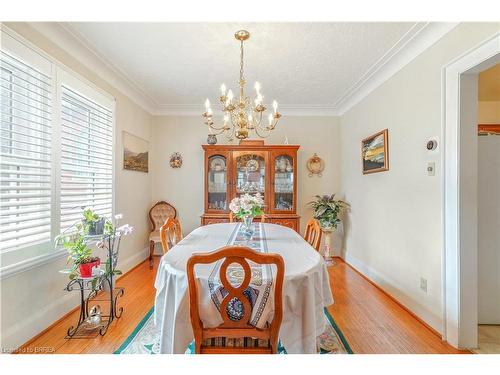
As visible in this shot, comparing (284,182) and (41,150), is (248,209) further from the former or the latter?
(284,182)

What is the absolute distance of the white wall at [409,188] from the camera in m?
2.07

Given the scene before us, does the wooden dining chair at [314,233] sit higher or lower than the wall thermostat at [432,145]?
lower

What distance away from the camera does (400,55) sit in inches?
99.3

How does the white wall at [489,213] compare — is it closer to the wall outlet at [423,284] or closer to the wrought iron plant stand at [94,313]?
the wall outlet at [423,284]

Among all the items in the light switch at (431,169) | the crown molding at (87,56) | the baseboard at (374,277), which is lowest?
the baseboard at (374,277)

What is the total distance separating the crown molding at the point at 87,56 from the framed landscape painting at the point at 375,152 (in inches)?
126

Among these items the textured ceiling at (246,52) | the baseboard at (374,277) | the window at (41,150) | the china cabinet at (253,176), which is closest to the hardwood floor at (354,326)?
the baseboard at (374,277)

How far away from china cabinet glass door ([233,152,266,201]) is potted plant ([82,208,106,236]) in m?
2.18

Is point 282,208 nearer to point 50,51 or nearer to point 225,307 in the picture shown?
point 225,307

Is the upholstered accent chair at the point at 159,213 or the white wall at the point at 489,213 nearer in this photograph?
the white wall at the point at 489,213

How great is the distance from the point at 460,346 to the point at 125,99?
4.36 meters

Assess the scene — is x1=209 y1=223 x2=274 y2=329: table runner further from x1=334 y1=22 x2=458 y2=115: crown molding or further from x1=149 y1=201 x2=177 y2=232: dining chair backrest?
x1=149 y1=201 x2=177 y2=232: dining chair backrest
